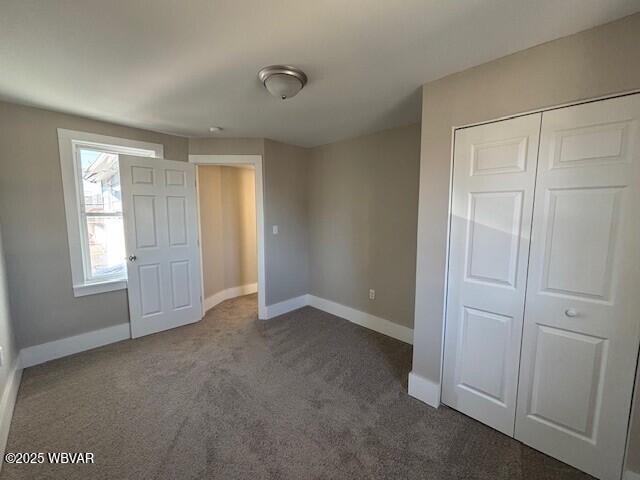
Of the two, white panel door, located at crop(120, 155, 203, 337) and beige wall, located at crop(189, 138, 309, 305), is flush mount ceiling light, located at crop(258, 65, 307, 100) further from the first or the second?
white panel door, located at crop(120, 155, 203, 337)

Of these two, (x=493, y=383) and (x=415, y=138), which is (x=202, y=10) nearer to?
(x=415, y=138)

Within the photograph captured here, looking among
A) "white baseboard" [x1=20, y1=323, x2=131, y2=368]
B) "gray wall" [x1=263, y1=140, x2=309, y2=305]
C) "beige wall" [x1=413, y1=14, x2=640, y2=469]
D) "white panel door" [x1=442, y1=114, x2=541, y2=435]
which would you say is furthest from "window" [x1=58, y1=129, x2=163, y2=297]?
"white panel door" [x1=442, y1=114, x2=541, y2=435]

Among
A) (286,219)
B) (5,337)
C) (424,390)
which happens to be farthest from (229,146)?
(424,390)

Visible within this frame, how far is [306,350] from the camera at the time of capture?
274 centimetres

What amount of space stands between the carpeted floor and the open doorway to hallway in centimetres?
143

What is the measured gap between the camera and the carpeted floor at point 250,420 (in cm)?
147

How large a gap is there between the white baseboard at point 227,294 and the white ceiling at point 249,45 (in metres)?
2.61

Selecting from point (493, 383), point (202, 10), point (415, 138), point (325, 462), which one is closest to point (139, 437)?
point (325, 462)

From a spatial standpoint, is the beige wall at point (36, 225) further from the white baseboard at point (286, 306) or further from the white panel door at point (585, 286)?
the white panel door at point (585, 286)

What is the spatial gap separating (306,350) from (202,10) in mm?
2684

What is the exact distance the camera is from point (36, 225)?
7.92 ft

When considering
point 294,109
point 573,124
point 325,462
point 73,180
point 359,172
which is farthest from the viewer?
point 359,172

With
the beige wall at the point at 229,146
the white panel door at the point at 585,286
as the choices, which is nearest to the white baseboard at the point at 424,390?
the white panel door at the point at 585,286

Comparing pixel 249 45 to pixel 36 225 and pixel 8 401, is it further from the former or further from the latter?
pixel 8 401
